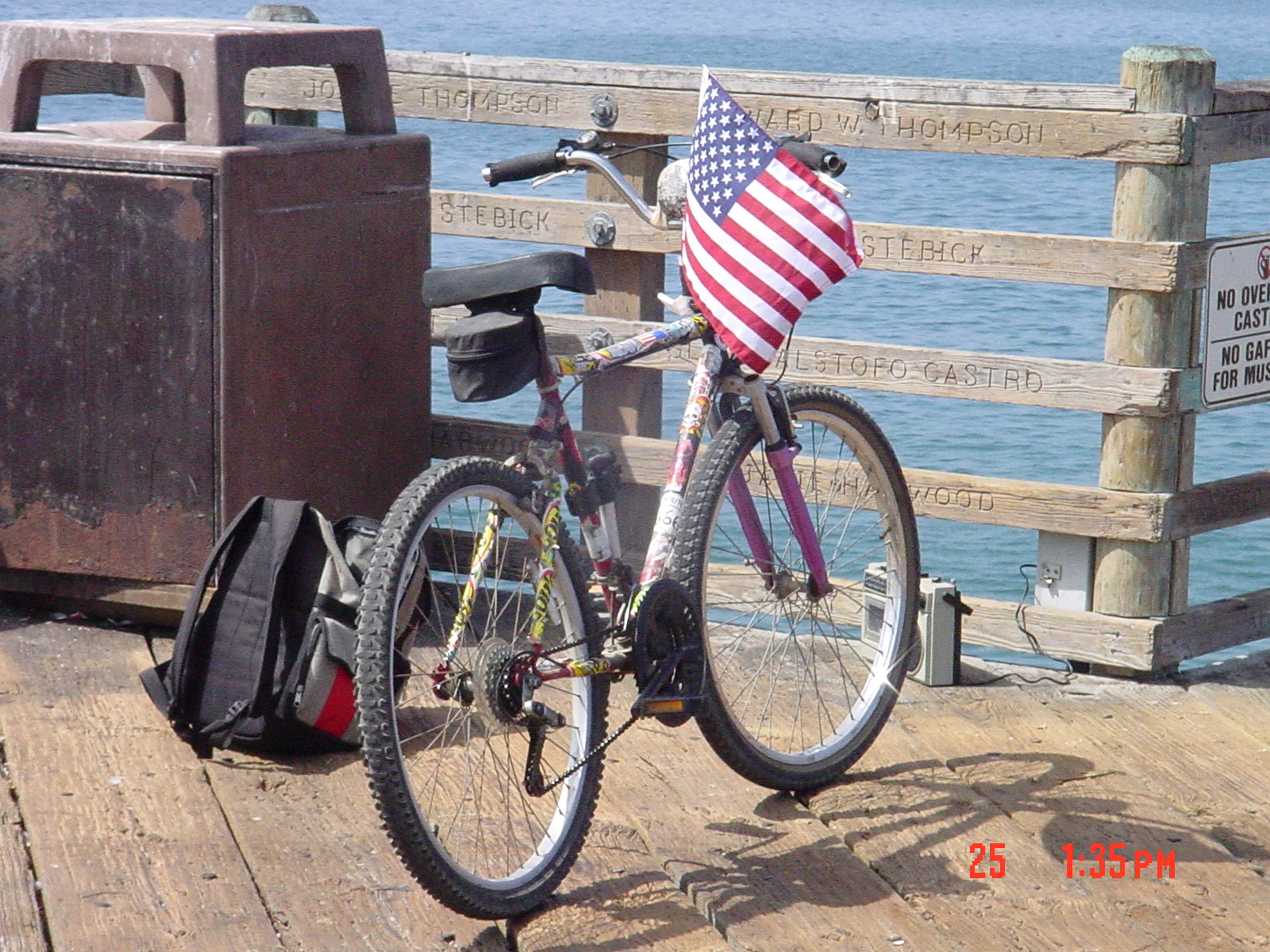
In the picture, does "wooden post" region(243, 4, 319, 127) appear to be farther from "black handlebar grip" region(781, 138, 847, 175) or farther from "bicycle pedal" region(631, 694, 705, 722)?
"bicycle pedal" region(631, 694, 705, 722)

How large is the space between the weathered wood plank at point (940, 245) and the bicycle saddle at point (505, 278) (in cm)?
124

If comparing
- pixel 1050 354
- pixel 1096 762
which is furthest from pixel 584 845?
pixel 1050 354

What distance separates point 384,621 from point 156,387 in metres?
1.66

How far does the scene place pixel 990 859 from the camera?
11.0 feet

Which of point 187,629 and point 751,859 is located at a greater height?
point 187,629

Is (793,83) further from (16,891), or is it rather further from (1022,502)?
(16,891)

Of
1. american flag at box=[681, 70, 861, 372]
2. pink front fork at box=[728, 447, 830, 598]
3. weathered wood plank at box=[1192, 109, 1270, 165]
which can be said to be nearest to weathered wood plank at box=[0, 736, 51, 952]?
pink front fork at box=[728, 447, 830, 598]

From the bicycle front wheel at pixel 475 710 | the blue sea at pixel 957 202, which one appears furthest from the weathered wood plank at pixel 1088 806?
the blue sea at pixel 957 202

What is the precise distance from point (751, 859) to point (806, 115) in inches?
81.6

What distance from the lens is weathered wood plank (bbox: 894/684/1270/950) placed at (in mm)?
3137

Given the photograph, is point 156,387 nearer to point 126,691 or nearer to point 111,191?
point 111,191

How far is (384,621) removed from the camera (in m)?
2.79

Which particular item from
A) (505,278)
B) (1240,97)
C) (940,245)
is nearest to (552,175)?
(505,278)

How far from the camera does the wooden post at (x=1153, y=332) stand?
4105mm
